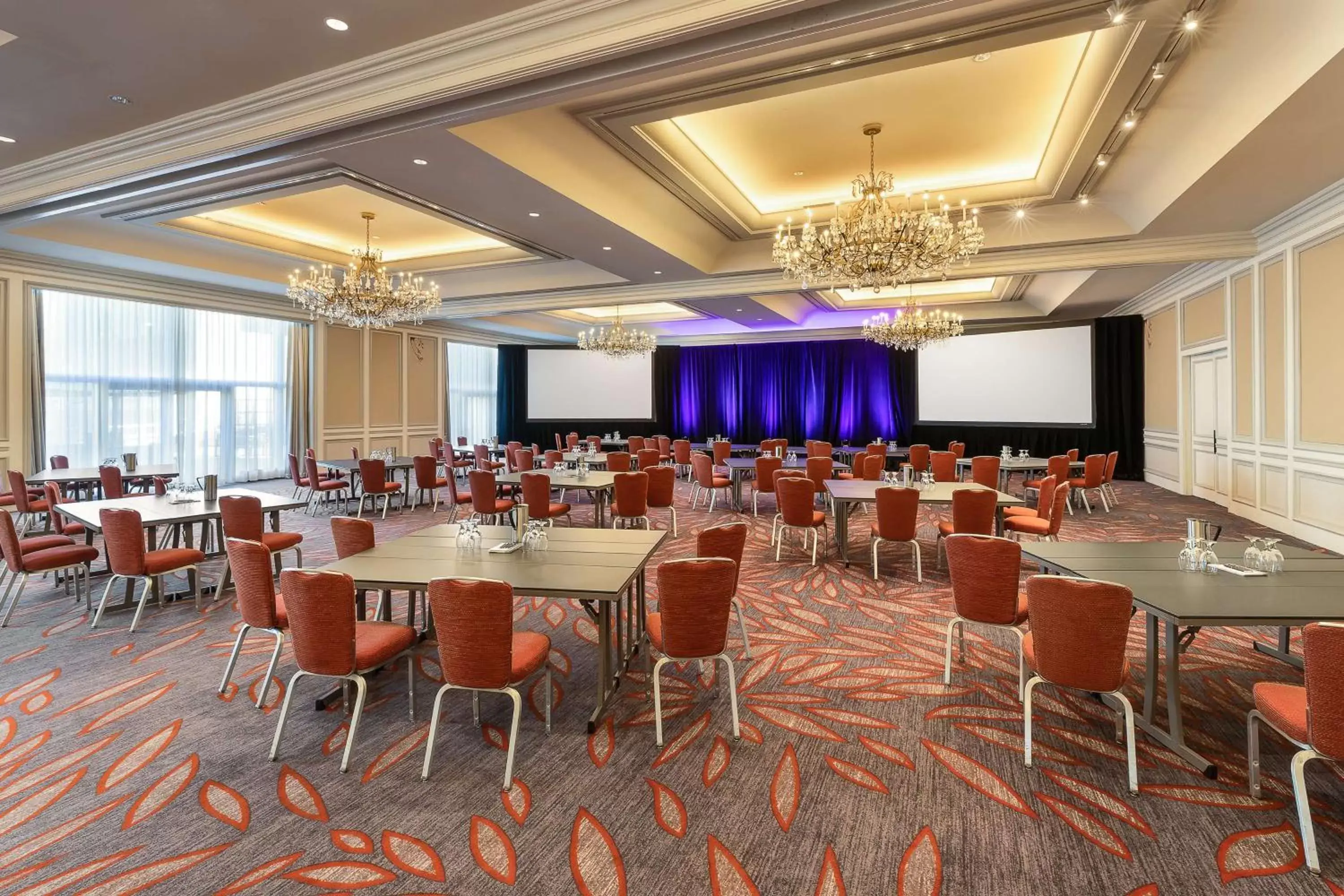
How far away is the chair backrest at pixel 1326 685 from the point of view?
2127 mm

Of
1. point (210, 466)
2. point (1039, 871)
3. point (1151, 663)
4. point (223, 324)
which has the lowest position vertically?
point (1039, 871)

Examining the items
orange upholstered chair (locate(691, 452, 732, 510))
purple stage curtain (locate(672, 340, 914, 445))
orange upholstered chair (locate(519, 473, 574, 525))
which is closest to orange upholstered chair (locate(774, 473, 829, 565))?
orange upholstered chair (locate(519, 473, 574, 525))

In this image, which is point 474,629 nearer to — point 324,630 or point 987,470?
point 324,630

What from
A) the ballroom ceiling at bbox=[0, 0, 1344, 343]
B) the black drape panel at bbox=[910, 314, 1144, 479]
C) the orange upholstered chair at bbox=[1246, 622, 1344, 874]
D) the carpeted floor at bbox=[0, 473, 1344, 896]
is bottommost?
the carpeted floor at bbox=[0, 473, 1344, 896]

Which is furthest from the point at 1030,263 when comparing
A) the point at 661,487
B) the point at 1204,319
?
the point at 661,487

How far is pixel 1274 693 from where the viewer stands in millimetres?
2580

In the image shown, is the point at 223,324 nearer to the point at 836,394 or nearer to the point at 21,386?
the point at 21,386

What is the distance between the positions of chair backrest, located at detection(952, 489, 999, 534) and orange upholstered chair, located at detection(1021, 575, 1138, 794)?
2.87 m

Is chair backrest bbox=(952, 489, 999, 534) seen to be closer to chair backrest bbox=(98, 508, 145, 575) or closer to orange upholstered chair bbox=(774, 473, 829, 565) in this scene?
orange upholstered chair bbox=(774, 473, 829, 565)

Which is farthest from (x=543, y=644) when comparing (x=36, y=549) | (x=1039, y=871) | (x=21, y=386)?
(x=21, y=386)

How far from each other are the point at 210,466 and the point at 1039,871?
13375 mm

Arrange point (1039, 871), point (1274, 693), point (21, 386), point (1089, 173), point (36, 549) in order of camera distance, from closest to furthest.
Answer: point (1039, 871) < point (1274, 693) < point (36, 549) < point (1089, 173) < point (21, 386)

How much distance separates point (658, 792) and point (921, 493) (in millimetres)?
4563

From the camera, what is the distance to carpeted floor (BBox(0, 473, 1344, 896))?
2201 millimetres
